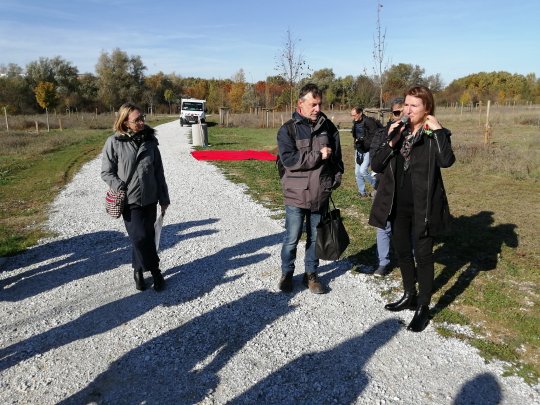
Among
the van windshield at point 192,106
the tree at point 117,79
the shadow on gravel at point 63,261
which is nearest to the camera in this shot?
the shadow on gravel at point 63,261

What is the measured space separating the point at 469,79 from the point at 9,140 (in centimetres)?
7568

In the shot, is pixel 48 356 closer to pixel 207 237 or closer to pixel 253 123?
pixel 207 237

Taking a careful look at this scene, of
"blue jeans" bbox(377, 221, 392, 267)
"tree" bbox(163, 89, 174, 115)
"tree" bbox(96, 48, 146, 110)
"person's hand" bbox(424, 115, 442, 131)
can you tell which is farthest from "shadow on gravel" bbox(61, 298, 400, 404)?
"tree" bbox(163, 89, 174, 115)

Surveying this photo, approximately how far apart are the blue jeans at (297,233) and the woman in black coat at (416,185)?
64 centimetres

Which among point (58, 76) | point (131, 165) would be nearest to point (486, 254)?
point (131, 165)

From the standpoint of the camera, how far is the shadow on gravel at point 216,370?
2.71 m

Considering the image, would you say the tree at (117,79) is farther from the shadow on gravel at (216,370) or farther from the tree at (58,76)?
the shadow on gravel at (216,370)

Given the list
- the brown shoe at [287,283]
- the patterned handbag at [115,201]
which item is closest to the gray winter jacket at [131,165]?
the patterned handbag at [115,201]

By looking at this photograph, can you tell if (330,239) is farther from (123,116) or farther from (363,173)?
(363,173)

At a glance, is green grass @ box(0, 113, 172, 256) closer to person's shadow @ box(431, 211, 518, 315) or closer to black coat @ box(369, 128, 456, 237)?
black coat @ box(369, 128, 456, 237)

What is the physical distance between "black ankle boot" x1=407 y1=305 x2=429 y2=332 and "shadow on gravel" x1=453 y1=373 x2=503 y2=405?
2.09ft

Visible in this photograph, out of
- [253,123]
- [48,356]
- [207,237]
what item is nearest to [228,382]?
[48,356]

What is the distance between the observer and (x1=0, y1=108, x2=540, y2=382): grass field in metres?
3.53

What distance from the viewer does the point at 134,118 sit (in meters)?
3.83
